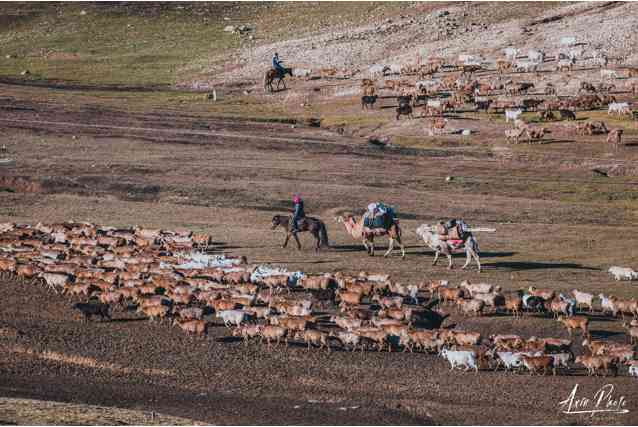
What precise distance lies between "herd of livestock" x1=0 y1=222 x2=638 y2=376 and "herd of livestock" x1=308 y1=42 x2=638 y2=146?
3077 centimetres

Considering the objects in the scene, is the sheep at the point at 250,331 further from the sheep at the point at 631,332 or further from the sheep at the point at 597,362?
the sheep at the point at 631,332

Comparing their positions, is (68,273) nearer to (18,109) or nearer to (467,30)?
(18,109)

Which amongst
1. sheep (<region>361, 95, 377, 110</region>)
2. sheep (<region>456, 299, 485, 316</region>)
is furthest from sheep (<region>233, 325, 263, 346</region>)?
sheep (<region>361, 95, 377, 110</region>)

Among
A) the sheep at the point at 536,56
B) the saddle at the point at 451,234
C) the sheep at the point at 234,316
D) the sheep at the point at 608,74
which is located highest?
the sheep at the point at 536,56

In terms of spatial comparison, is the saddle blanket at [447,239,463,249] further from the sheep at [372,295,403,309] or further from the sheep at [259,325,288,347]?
the sheep at [259,325,288,347]

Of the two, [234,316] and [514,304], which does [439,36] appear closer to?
[514,304]

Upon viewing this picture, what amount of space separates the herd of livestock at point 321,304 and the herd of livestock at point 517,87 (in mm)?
30770

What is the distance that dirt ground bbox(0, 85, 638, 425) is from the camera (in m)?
23.5

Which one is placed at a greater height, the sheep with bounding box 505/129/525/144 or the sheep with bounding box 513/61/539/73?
the sheep with bounding box 513/61/539/73

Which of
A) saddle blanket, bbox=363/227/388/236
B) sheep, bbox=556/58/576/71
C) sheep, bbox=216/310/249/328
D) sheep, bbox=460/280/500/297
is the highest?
sheep, bbox=556/58/576/71

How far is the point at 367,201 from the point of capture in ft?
154

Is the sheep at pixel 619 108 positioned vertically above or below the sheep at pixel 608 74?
below

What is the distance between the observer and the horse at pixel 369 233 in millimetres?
36906

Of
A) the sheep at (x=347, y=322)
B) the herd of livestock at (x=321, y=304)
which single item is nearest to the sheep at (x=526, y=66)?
the herd of livestock at (x=321, y=304)
